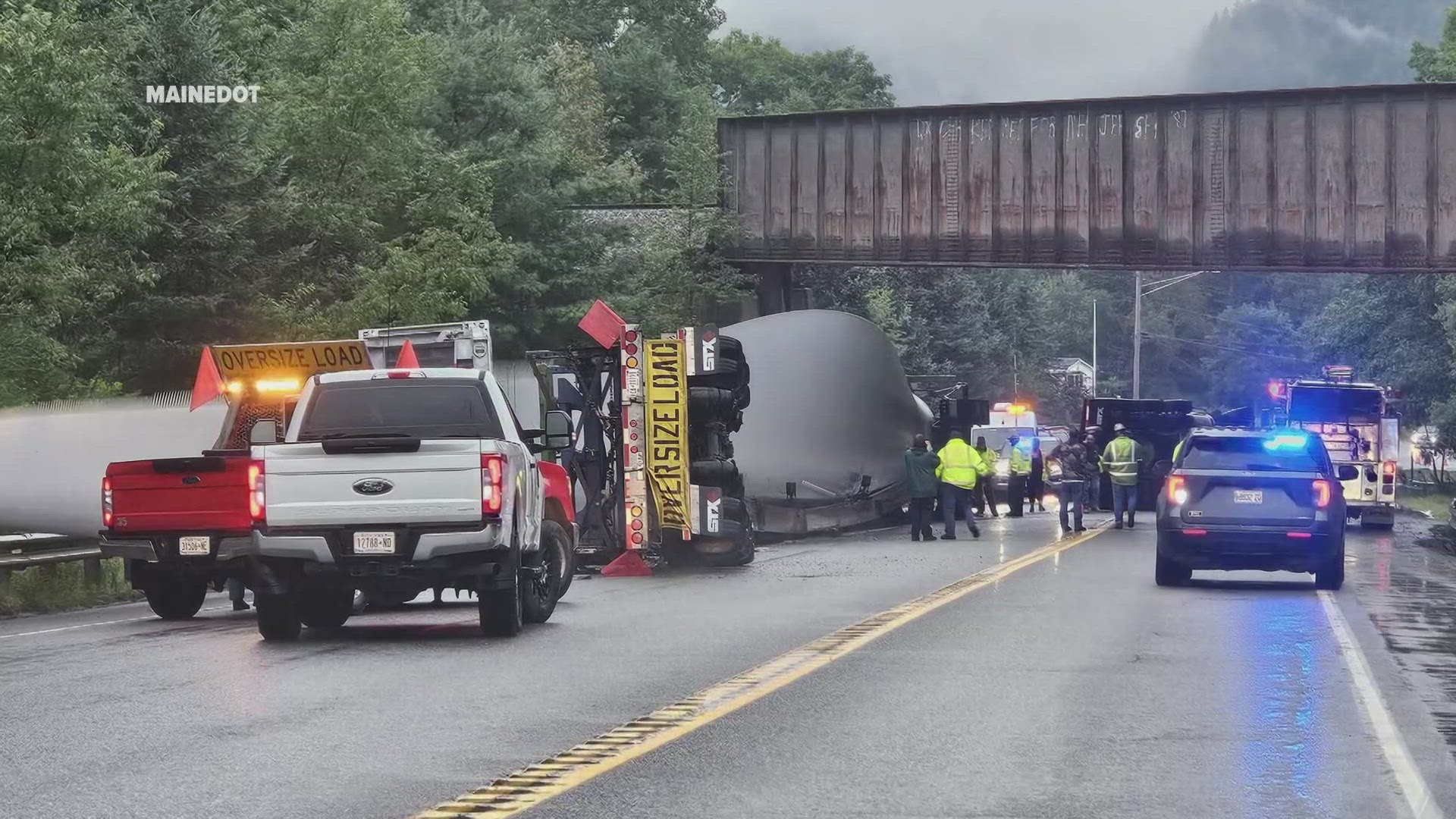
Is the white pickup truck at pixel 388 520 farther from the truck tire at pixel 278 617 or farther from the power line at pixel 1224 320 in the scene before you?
the power line at pixel 1224 320

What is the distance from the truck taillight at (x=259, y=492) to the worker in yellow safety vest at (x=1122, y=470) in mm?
22827

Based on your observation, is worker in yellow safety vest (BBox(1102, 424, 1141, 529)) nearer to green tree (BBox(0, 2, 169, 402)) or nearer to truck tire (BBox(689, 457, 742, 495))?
truck tire (BBox(689, 457, 742, 495))

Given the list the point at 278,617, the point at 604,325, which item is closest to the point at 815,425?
the point at 604,325

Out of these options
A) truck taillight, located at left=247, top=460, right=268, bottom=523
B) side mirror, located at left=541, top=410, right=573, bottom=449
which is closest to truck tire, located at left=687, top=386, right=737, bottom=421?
side mirror, located at left=541, top=410, right=573, bottom=449

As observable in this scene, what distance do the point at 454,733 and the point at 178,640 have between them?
6285 millimetres

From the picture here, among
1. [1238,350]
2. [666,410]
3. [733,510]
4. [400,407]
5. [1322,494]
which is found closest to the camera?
[400,407]

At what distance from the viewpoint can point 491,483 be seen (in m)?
14.9

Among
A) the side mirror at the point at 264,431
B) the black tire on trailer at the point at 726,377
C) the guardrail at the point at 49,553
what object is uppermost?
the black tire on trailer at the point at 726,377

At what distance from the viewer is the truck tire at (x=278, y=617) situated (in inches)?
604

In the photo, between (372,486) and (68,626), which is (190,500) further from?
(372,486)

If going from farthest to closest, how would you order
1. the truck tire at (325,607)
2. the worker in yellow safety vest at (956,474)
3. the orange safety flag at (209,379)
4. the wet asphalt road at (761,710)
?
the worker in yellow safety vest at (956,474), the orange safety flag at (209,379), the truck tire at (325,607), the wet asphalt road at (761,710)

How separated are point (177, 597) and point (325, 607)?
8.95 ft

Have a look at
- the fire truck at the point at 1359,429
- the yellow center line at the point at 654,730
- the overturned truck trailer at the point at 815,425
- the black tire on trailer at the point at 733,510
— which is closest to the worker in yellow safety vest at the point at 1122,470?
the overturned truck trailer at the point at 815,425

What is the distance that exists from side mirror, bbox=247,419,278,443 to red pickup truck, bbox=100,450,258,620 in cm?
219
